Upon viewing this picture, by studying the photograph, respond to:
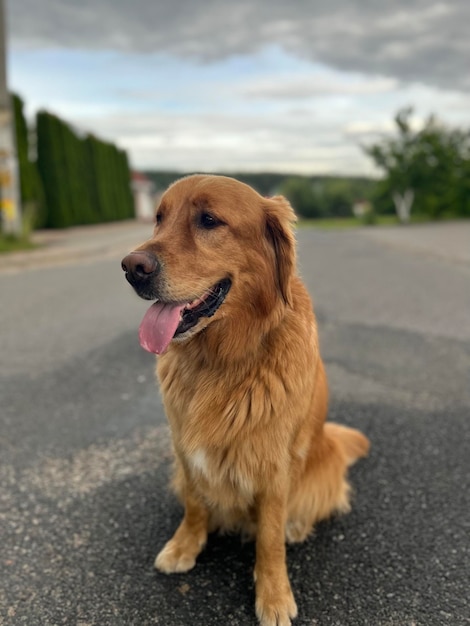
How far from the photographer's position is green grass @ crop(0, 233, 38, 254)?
46.9 feet

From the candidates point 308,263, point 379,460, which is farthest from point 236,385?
point 308,263

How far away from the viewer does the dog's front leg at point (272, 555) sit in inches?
84.2

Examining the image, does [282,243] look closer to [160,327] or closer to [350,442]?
[160,327]

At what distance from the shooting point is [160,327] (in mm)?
2141

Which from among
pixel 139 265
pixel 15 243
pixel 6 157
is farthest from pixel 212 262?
pixel 6 157

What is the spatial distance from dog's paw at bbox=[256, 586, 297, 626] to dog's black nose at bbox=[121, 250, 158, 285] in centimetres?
138

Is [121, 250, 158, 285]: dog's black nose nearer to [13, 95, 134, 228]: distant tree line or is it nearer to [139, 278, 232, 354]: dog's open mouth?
[139, 278, 232, 354]: dog's open mouth

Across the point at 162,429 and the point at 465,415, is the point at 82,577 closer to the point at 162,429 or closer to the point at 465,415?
the point at 162,429

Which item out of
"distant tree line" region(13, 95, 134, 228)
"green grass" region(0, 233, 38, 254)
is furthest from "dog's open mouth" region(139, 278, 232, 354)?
"distant tree line" region(13, 95, 134, 228)

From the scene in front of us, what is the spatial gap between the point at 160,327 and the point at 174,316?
0.07 m

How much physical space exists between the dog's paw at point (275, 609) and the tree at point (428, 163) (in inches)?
1500

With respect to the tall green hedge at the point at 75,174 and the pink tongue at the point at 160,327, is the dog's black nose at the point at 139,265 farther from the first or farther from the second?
the tall green hedge at the point at 75,174

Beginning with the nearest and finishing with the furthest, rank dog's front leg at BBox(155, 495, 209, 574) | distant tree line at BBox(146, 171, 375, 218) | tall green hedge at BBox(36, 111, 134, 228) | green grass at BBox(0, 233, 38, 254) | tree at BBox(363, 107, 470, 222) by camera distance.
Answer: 1. dog's front leg at BBox(155, 495, 209, 574)
2. green grass at BBox(0, 233, 38, 254)
3. tall green hedge at BBox(36, 111, 134, 228)
4. tree at BBox(363, 107, 470, 222)
5. distant tree line at BBox(146, 171, 375, 218)

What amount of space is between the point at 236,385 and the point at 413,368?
3.22m
